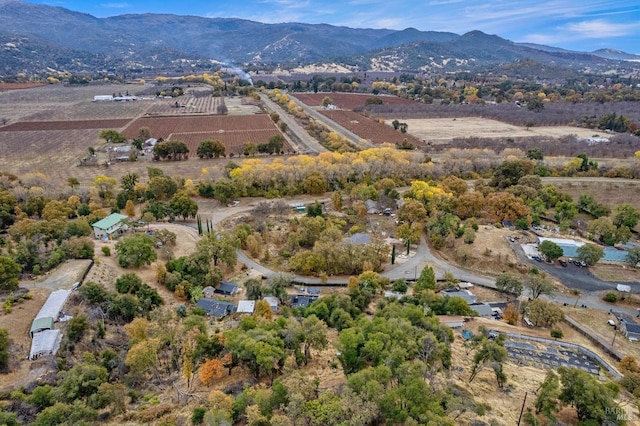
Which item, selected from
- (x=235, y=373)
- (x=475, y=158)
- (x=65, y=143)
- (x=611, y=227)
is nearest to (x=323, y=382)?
(x=235, y=373)

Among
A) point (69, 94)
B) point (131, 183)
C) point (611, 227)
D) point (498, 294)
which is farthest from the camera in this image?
point (69, 94)

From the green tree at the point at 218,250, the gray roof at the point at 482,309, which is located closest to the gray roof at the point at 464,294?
the gray roof at the point at 482,309

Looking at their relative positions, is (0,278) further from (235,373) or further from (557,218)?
(557,218)

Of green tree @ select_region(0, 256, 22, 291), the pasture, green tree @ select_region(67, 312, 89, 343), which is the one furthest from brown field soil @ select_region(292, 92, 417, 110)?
green tree @ select_region(67, 312, 89, 343)

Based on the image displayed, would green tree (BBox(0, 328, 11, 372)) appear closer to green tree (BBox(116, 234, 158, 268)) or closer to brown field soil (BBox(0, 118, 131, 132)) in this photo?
green tree (BBox(116, 234, 158, 268))

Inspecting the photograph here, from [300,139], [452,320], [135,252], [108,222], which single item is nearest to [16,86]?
[300,139]

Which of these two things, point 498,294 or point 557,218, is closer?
point 498,294
